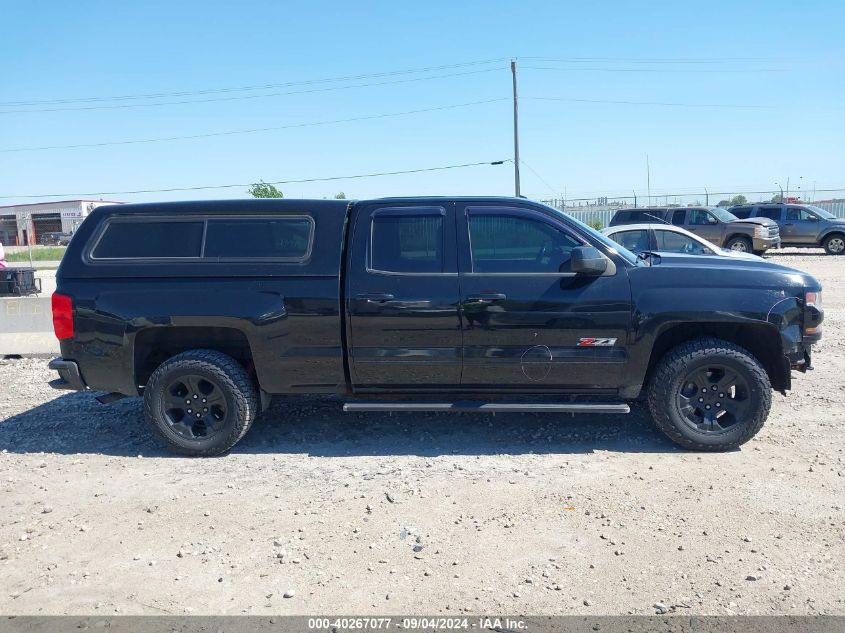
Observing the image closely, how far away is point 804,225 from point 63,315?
80.3 feet

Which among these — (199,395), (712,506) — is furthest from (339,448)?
(712,506)

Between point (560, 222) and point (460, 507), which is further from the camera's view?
point (560, 222)

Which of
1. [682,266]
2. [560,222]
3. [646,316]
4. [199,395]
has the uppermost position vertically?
[560,222]

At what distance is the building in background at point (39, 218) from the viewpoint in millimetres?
62875

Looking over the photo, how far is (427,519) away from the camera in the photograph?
421 cm

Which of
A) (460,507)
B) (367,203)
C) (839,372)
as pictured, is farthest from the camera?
(839,372)

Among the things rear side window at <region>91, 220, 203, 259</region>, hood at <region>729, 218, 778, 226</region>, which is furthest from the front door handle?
hood at <region>729, 218, 778, 226</region>

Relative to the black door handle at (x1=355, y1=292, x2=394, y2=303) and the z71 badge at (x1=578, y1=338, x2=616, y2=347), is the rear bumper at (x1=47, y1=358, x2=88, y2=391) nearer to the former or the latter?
the black door handle at (x1=355, y1=292, x2=394, y2=303)

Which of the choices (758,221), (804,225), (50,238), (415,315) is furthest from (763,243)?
(50,238)

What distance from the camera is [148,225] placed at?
5.50 meters

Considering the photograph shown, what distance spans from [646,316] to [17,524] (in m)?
4.46

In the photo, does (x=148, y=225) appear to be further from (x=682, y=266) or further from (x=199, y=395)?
(x=682, y=266)

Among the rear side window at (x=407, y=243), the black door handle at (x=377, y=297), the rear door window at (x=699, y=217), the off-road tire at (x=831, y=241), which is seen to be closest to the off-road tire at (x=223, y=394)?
the black door handle at (x=377, y=297)

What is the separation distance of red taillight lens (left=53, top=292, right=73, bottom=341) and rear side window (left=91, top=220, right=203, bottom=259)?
0.41 metres
